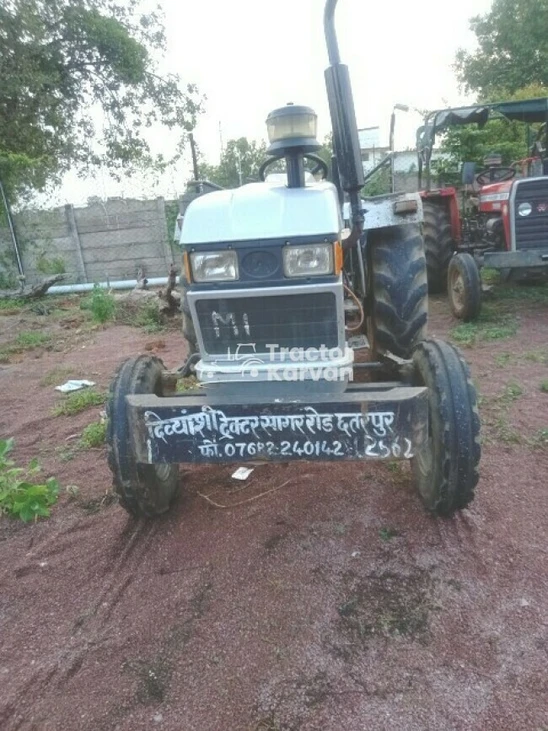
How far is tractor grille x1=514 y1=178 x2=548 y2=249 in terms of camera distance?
20.7ft

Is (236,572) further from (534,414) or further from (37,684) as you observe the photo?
(534,414)

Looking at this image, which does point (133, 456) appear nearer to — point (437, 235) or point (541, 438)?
point (541, 438)

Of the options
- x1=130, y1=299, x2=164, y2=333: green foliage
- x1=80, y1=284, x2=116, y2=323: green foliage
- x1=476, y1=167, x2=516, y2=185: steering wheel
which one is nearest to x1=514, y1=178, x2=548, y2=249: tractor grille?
x1=476, y1=167, x2=516, y2=185: steering wheel

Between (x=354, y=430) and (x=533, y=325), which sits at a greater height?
(x=354, y=430)

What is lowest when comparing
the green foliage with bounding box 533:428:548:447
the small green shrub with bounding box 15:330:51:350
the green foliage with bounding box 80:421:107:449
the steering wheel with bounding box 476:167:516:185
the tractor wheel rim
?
the green foliage with bounding box 533:428:548:447

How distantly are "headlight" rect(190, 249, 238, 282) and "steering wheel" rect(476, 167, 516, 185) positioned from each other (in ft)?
20.4

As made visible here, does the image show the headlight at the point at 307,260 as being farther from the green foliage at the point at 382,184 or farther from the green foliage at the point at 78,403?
the green foliage at the point at 382,184

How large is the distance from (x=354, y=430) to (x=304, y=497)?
3.03 ft

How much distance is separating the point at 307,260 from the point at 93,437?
2255 millimetres

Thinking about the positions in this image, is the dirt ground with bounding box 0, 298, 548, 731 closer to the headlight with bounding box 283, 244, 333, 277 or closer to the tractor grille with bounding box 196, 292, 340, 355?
the tractor grille with bounding box 196, 292, 340, 355

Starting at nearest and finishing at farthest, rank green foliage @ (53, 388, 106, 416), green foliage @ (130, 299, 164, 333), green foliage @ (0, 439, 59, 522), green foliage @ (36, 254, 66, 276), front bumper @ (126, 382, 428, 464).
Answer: front bumper @ (126, 382, 428, 464)
green foliage @ (0, 439, 59, 522)
green foliage @ (53, 388, 106, 416)
green foliage @ (130, 299, 164, 333)
green foliage @ (36, 254, 66, 276)

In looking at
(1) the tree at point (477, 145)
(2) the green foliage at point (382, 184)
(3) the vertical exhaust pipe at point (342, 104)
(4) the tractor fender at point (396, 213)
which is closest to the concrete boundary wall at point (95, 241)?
(2) the green foliage at point (382, 184)

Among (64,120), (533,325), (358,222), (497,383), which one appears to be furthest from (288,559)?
(64,120)

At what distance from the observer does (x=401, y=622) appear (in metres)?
2.06
